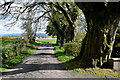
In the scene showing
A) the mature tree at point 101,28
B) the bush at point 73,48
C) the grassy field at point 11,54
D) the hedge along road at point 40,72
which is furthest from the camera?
the bush at point 73,48

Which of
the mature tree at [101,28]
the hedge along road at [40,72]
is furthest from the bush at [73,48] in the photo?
the mature tree at [101,28]

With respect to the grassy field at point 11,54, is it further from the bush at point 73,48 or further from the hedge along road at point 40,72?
the bush at point 73,48

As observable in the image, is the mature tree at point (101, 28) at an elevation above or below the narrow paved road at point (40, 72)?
above

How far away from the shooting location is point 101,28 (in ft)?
19.9

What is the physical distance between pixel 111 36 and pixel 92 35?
1.00 m

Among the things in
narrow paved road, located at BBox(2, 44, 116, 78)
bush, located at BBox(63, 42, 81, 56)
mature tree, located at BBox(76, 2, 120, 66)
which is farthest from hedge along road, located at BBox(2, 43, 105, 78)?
bush, located at BBox(63, 42, 81, 56)

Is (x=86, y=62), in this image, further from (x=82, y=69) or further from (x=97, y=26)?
(x=97, y=26)

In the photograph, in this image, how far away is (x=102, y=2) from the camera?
5.89m

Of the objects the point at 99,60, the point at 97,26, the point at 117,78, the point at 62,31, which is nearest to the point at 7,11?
the point at 97,26

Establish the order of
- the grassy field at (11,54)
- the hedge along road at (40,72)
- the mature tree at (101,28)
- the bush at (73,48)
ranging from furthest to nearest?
the bush at (73,48), the grassy field at (11,54), the mature tree at (101,28), the hedge along road at (40,72)

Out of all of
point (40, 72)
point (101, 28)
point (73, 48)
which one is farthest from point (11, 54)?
point (101, 28)

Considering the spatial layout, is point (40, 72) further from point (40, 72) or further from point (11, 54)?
point (11, 54)

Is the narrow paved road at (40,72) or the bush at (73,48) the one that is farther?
the bush at (73,48)

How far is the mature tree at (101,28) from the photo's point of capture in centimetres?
593
